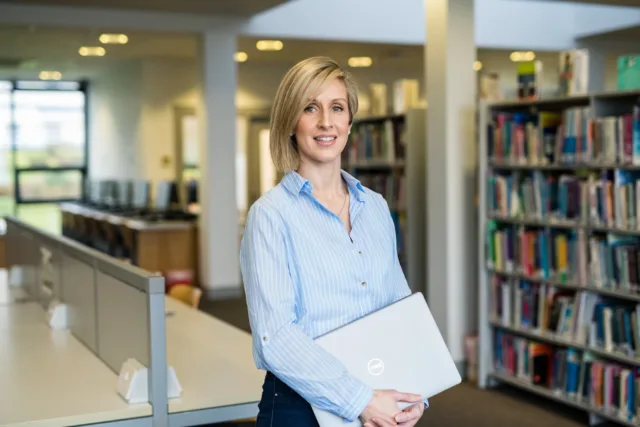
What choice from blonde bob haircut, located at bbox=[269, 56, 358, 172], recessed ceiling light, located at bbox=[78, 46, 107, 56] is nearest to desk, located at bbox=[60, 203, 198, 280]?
recessed ceiling light, located at bbox=[78, 46, 107, 56]

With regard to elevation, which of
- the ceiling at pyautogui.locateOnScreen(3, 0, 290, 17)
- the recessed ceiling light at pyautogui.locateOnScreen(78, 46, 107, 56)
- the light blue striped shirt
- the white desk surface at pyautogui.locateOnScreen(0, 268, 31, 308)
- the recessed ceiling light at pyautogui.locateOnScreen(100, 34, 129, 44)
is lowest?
the white desk surface at pyautogui.locateOnScreen(0, 268, 31, 308)

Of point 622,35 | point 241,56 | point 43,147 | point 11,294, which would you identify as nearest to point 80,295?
point 11,294

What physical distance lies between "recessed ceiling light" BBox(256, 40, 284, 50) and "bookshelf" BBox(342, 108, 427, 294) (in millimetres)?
3036

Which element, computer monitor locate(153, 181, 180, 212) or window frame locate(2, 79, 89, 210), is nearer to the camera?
computer monitor locate(153, 181, 180, 212)

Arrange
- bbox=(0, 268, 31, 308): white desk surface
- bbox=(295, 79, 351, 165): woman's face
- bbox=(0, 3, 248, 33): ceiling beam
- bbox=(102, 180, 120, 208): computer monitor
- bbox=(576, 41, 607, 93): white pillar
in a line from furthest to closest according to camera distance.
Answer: bbox=(102, 180, 120, 208): computer monitor, bbox=(576, 41, 607, 93): white pillar, bbox=(0, 3, 248, 33): ceiling beam, bbox=(0, 268, 31, 308): white desk surface, bbox=(295, 79, 351, 165): woman's face

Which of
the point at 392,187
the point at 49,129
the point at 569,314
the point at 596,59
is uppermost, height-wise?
the point at 596,59

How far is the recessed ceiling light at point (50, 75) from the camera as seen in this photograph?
1341 centimetres

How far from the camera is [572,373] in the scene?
4.86 metres

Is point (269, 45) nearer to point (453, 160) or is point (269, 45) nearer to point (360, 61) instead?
point (360, 61)

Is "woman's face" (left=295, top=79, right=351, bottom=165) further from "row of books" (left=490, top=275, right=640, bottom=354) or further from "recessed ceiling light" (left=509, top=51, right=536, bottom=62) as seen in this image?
"recessed ceiling light" (left=509, top=51, right=536, bottom=62)

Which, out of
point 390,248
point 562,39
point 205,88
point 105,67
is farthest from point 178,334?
point 105,67

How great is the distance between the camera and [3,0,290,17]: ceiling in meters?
8.12

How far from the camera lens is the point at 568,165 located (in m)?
4.78

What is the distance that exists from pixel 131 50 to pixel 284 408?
988 centimetres
